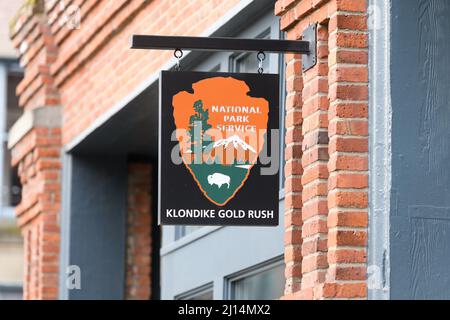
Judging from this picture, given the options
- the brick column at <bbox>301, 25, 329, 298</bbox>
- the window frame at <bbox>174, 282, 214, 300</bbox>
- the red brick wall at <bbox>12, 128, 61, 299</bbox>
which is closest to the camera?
the brick column at <bbox>301, 25, 329, 298</bbox>

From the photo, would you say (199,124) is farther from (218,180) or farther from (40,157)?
(40,157)

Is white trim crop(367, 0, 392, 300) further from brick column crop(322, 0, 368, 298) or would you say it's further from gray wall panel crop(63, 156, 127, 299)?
gray wall panel crop(63, 156, 127, 299)

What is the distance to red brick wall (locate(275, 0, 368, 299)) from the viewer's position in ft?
25.7

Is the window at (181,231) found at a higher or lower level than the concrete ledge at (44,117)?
lower

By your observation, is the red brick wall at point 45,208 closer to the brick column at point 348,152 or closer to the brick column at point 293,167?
the brick column at point 293,167

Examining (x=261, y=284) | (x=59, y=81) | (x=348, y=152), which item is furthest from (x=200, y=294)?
(x=348, y=152)

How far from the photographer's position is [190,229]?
1234 cm

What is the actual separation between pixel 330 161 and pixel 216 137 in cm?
67

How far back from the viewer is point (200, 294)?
1204cm

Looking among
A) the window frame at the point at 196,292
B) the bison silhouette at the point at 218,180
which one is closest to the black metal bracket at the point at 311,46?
the bison silhouette at the point at 218,180

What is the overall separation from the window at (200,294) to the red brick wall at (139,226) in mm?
1951

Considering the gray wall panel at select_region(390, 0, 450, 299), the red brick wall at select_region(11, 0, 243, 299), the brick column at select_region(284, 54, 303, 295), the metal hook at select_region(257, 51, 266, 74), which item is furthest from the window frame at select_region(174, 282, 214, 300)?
the gray wall panel at select_region(390, 0, 450, 299)

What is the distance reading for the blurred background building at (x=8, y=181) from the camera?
2559 cm

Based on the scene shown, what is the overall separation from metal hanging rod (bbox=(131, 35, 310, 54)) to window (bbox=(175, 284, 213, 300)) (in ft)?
12.2
